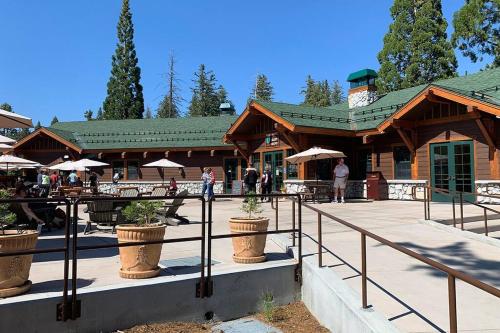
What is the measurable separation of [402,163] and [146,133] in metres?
15.7

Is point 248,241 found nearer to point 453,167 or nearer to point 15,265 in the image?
point 15,265

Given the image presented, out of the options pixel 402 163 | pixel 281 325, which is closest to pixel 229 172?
pixel 402 163

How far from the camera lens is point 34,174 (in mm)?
25500

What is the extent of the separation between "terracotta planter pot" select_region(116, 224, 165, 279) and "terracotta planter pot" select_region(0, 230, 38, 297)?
3.05ft

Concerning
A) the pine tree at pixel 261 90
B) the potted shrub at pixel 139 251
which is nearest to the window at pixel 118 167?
the potted shrub at pixel 139 251

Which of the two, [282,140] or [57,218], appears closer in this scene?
[57,218]

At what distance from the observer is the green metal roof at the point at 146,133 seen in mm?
24266

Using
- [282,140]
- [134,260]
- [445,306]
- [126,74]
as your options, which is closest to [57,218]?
[134,260]

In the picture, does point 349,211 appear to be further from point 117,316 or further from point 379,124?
point 117,316

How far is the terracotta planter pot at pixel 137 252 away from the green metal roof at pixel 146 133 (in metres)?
18.3

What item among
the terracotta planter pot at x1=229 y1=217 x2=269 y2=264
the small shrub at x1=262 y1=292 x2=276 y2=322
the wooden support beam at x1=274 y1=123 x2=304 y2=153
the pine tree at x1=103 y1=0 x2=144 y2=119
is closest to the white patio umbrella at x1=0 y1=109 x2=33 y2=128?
the terracotta planter pot at x1=229 y1=217 x2=269 y2=264

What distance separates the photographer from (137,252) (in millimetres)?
4668

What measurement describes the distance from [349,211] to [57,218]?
7575mm

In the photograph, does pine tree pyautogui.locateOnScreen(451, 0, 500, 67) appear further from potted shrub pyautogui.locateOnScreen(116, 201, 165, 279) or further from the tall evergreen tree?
potted shrub pyautogui.locateOnScreen(116, 201, 165, 279)
